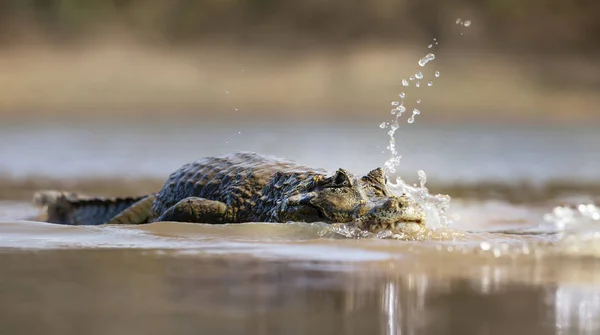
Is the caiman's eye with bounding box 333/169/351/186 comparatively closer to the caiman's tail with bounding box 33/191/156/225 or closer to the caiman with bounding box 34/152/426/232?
the caiman with bounding box 34/152/426/232

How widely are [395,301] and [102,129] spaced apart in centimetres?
2168

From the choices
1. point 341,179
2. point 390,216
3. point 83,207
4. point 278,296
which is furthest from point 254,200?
point 278,296

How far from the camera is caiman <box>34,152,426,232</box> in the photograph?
22.1 feet

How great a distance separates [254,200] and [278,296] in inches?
120

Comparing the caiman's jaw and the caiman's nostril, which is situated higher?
the caiman's nostril

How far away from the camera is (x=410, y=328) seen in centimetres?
394

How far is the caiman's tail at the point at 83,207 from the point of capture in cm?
885

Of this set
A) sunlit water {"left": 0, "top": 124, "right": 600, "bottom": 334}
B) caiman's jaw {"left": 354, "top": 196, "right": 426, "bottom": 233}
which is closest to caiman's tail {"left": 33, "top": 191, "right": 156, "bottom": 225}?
sunlit water {"left": 0, "top": 124, "right": 600, "bottom": 334}

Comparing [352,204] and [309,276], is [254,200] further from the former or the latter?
[309,276]

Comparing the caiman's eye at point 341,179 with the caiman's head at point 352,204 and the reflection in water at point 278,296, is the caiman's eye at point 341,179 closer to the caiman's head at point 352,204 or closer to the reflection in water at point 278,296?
the caiman's head at point 352,204

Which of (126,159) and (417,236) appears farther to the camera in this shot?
(126,159)

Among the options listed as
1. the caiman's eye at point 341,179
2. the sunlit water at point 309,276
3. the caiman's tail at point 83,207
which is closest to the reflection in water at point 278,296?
the sunlit water at point 309,276

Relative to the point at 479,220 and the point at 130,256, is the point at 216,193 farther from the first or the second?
the point at 479,220

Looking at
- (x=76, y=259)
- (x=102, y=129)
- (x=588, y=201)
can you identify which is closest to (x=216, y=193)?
(x=76, y=259)
